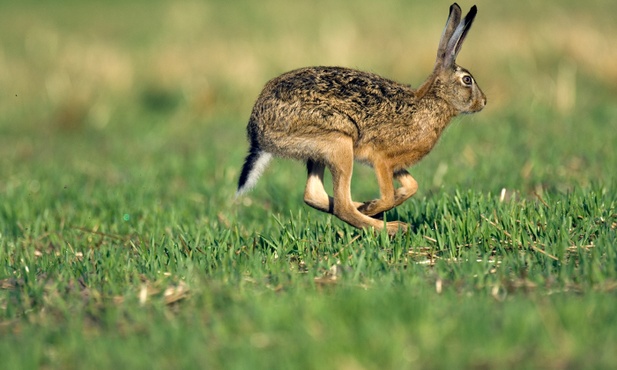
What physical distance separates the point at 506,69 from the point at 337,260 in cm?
967

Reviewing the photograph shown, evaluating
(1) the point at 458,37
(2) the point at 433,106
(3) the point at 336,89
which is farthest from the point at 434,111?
(3) the point at 336,89

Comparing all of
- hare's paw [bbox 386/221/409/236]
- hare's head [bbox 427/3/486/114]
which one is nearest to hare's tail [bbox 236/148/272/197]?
hare's paw [bbox 386/221/409/236]

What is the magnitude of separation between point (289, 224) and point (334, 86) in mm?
995

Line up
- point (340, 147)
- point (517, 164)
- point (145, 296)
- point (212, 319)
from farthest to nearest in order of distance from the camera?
point (517, 164) → point (340, 147) → point (145, 296) → point (212, 319)

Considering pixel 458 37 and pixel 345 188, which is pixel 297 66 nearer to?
pixel 458 37

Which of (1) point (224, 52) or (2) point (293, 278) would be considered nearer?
(2) point (293, 278)

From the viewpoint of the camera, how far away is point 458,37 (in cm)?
641

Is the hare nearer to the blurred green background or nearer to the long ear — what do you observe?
the long ear

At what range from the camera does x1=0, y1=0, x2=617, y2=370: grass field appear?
150 inches

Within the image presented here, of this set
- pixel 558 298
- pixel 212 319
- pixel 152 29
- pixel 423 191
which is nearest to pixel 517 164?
pixel 423 191

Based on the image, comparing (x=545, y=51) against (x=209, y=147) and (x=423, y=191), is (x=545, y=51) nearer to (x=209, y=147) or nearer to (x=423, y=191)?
(x=209, y=147)

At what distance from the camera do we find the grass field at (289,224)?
12.5 feet

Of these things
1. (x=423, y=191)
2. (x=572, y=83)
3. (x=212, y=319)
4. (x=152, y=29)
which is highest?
(x=152, y=29)

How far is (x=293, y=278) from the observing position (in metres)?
4.81
